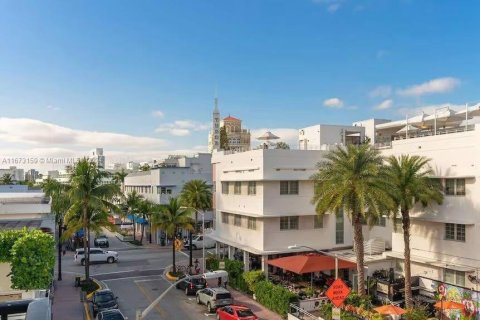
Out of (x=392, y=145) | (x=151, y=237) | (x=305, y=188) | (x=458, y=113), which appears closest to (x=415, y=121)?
(x=458, y=113)

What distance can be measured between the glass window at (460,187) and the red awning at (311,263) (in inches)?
365

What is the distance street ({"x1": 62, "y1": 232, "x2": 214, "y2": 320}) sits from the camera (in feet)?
104

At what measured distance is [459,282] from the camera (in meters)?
28.2

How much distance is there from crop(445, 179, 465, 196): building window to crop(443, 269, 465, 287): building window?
4897mm

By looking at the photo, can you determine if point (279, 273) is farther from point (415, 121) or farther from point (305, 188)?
point (415, 121)

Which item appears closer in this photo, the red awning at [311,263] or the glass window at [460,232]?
the glass window at [460,232]

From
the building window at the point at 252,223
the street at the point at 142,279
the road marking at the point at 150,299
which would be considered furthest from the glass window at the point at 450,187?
the road marking at the point at 150,299

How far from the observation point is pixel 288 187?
36.7m

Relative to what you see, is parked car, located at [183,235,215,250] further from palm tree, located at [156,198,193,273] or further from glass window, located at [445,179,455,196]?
glass window, located at [445,179,455,196]

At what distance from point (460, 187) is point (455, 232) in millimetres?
2928

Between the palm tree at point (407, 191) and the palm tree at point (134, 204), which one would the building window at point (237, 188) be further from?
the palm tree at point (134, 204)

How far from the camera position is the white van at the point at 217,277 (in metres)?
36.1

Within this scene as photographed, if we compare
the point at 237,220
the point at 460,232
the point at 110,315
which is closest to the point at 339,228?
the point at 237,220

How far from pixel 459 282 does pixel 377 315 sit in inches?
281
